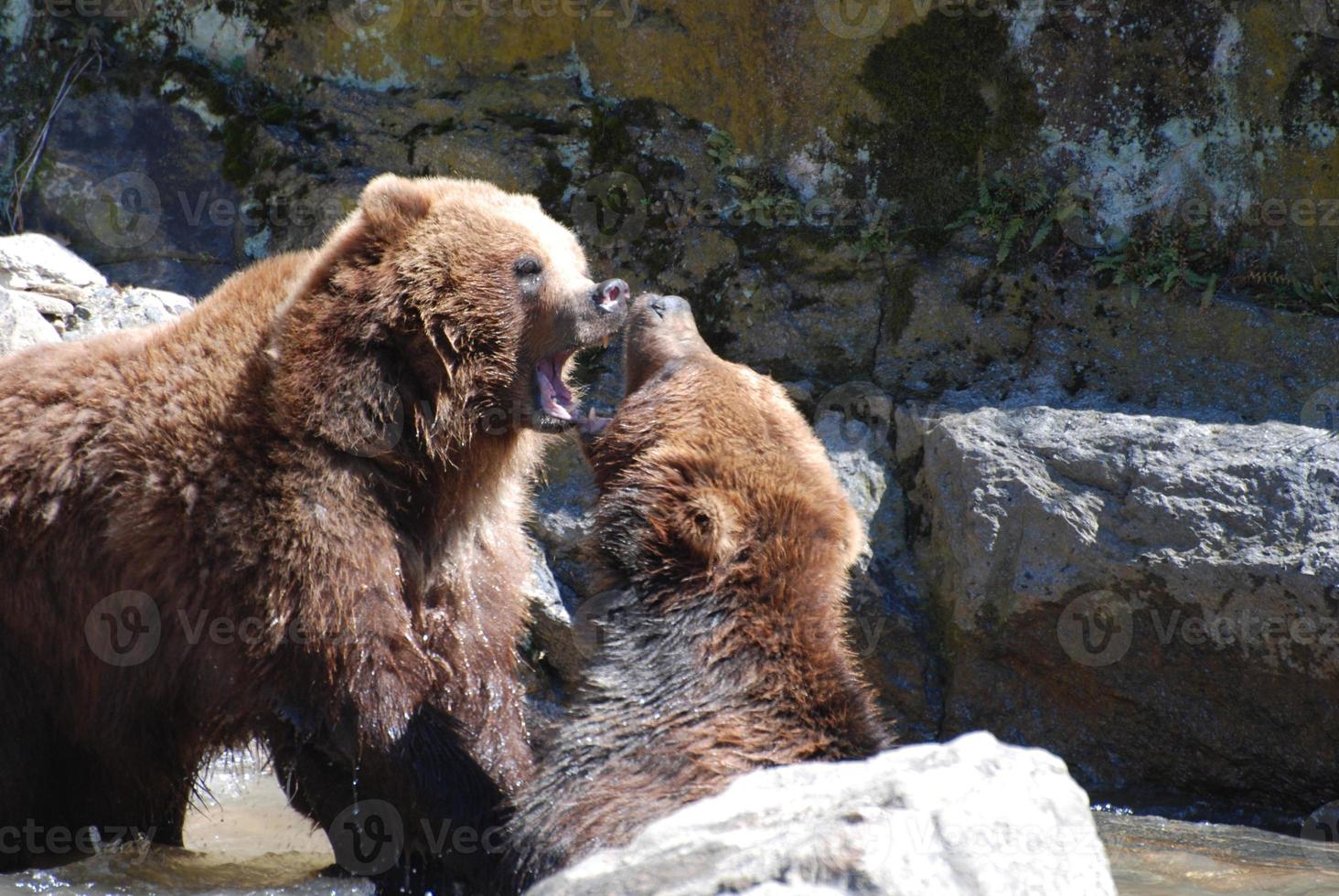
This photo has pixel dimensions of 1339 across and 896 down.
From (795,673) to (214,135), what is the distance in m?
5.95

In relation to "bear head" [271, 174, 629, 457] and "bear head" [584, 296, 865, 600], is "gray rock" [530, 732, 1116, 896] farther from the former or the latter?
"bear head" [271, 174, 629, 457]

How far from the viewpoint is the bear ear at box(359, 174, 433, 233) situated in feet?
15.0

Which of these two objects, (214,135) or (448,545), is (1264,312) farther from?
(214,135)

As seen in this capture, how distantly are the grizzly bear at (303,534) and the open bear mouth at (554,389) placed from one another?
18 mm

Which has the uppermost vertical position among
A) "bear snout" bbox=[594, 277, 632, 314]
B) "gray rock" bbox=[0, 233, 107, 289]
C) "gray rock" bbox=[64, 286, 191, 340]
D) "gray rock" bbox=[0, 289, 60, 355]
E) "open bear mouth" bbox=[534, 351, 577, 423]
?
"gray rock" bbox=[0, 233, 107, 289]

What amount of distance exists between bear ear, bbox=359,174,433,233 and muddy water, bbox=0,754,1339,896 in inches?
78.2

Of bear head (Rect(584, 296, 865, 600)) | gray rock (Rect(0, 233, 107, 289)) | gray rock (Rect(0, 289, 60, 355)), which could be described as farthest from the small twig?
bear head (Rect(584, 296, 865, 600))

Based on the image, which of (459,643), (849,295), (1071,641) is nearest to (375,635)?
(459,643)

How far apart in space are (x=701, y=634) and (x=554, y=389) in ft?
4.49

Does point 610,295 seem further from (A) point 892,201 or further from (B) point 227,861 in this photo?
(A) point 892,201

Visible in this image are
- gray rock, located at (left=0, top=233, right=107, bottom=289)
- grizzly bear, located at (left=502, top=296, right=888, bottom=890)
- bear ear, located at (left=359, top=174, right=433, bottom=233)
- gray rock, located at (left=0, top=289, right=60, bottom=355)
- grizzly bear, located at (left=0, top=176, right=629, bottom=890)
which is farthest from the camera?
gray rock, located at (left=0, top=233, right=107, bottom=289)

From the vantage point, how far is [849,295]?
7855 millimetres

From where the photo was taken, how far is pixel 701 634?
156 inches

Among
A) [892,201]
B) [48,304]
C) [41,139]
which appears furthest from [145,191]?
[892,201]
